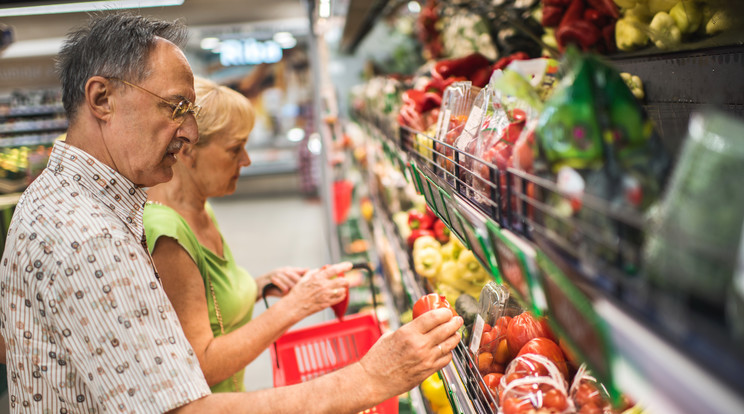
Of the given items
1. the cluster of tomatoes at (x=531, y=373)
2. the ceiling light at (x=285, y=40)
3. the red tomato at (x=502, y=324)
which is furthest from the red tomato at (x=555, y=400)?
the ceiling light at (x=285, y=40)

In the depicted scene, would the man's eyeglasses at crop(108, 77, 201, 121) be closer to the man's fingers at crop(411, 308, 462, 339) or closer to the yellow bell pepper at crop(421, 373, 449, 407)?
the man's fingers at crop(411, 308, 462, 339)

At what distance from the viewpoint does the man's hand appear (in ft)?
3.58

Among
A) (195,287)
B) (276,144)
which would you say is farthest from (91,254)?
(276,144)

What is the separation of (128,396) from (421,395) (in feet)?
3.92

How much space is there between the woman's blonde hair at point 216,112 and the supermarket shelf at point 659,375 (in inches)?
60.3

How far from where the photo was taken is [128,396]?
38.7 inches

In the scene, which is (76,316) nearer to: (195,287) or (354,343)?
(195,287)

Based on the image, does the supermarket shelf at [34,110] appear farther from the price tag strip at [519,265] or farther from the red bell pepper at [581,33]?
the price tag strip at [519,265]

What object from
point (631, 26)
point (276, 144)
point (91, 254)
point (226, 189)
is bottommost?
point (276, 144)

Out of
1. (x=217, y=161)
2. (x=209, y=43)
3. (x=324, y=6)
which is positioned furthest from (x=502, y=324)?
(x=209, y=43)

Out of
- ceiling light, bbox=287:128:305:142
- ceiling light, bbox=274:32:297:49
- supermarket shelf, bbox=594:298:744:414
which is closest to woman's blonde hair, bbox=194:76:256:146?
supermarket shelf, bbox=594:298:744:414

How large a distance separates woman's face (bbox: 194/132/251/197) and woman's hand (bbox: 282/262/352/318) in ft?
1.57

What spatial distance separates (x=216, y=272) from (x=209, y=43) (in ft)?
35.8

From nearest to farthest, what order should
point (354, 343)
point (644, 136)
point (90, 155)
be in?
point (644, 136)
point (90, 155)
point (354, 343)
